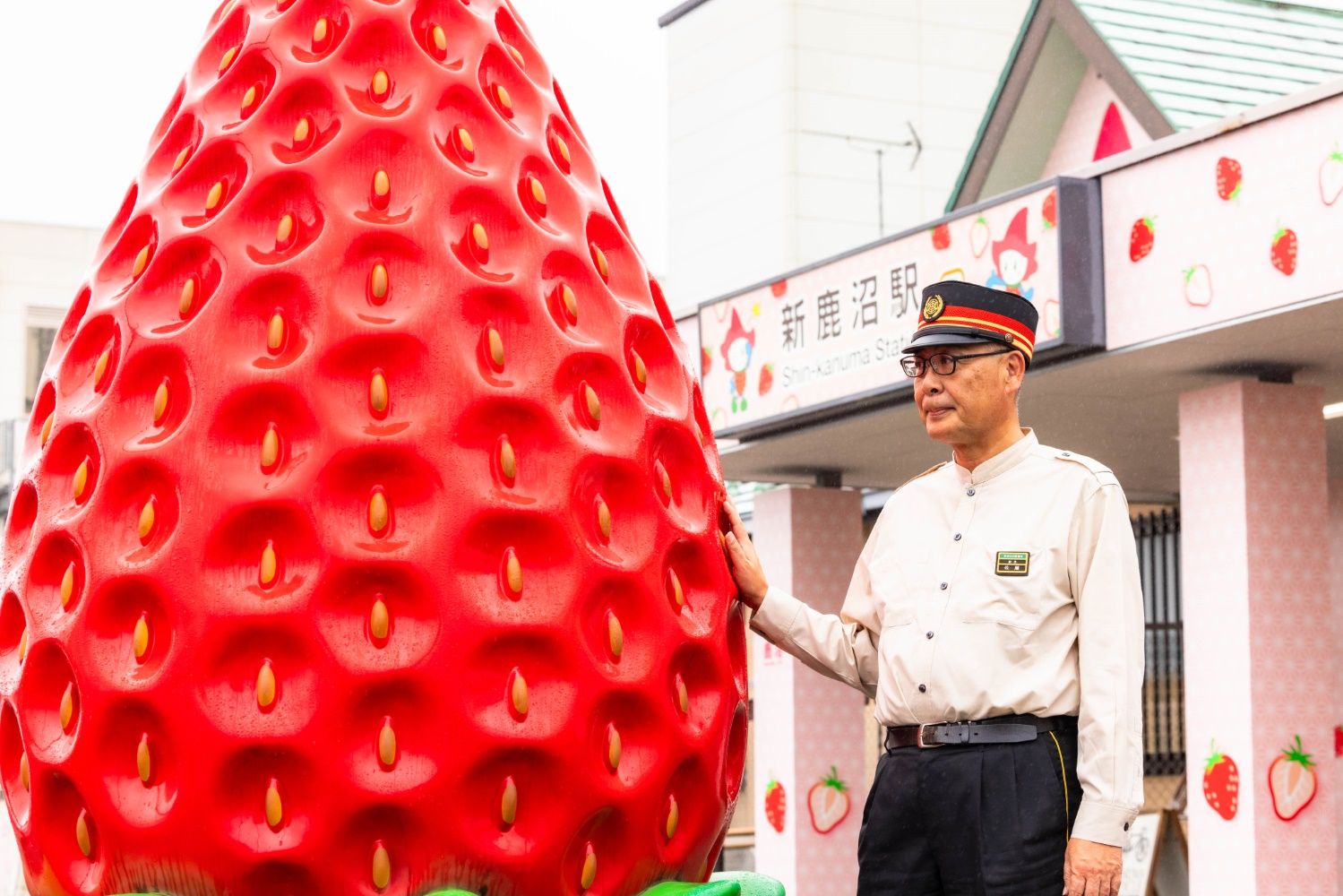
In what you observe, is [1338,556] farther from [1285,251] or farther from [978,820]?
[978,820]

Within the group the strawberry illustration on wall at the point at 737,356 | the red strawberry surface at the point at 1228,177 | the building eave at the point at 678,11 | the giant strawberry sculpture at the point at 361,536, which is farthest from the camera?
the building eave at the point at 678,11

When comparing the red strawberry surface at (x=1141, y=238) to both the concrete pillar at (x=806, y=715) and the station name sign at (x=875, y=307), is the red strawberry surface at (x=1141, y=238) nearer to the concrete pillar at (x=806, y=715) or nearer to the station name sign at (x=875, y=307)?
the station name sign at (x=875, y=307)

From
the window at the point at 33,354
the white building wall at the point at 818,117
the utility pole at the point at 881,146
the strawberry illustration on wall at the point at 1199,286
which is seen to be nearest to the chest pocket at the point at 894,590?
the strawberry illustration on wall at the point at 1199,286

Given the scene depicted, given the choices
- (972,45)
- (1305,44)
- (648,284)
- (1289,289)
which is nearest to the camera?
(648,284)

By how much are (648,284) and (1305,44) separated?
9921mm

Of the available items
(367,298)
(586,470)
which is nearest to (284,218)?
(367,298)

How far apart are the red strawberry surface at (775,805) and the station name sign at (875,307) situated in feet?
8.50

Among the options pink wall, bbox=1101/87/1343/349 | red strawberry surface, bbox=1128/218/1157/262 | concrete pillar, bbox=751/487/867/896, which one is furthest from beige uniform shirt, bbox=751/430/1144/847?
concrete pillar, bbox=751/487/867/896

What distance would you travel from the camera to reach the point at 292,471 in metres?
2.44

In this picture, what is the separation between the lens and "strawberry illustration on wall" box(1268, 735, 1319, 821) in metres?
8.20

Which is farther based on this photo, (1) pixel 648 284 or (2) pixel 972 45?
(2) pixel 972 45

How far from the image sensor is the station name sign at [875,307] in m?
8.33

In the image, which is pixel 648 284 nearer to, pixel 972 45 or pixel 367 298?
pixel 367 298

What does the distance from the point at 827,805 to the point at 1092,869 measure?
9052 millimetres
